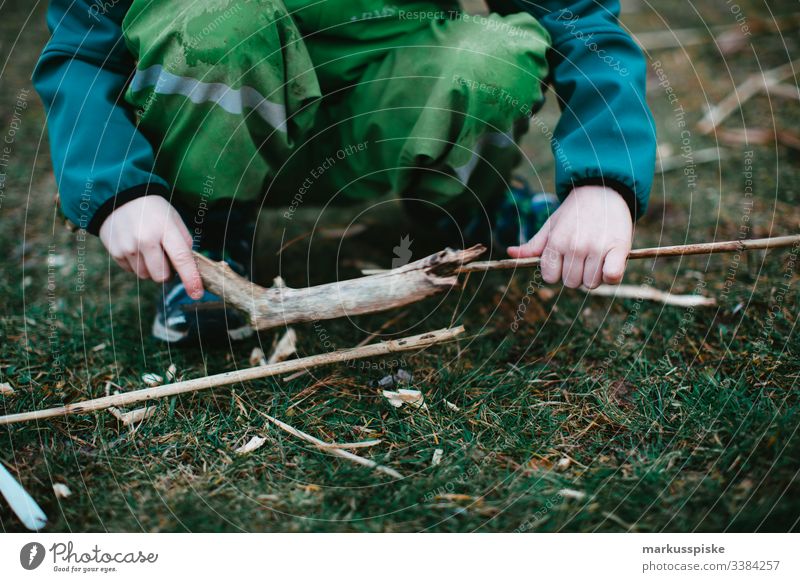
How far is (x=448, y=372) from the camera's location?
96 centimetres

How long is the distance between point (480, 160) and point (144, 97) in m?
0.59

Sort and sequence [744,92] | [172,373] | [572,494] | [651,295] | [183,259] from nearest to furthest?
[572,494]
[183,259]
[172,373]
[651,295]
[744,92]

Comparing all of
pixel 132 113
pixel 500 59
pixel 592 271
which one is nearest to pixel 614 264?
pixel 592 271

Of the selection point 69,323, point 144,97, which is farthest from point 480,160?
point 69,323

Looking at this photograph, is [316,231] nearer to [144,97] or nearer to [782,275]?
[144,97]

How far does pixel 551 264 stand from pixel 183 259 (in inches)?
21.5

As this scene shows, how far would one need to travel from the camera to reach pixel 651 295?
3.73ft

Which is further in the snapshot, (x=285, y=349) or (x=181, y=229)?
(x=285, y=349)

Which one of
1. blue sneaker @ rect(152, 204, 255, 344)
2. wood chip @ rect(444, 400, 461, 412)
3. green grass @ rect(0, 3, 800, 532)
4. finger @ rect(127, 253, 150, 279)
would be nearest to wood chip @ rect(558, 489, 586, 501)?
green grass @ rect(0, 3, 800, 532)

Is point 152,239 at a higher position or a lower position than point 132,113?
lower

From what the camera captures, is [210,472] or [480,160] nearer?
[210,472]

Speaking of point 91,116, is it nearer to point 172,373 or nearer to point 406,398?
point 172,373

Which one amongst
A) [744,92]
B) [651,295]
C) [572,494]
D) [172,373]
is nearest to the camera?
[572,494]

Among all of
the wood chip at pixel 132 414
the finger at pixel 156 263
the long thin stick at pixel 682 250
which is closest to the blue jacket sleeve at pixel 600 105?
the long thin stick at pixel 682 250
